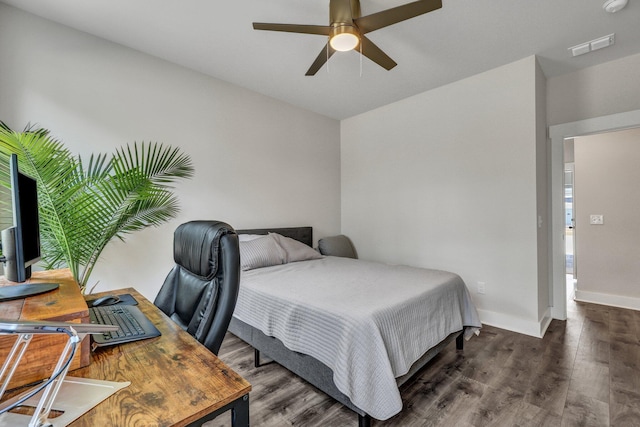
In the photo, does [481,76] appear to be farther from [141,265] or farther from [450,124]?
[141,265]

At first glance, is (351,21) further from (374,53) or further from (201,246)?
(201,246)

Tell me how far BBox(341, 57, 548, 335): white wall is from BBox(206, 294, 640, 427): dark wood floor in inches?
19.0

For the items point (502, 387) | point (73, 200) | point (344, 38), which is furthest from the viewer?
point (502, 387)

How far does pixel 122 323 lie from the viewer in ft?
3.67

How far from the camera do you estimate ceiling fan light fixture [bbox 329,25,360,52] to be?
64.4 inches

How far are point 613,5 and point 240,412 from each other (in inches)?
125

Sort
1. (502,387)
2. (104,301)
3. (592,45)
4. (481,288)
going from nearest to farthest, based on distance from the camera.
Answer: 1. (104,301)
2. (502,387)
3. (592,45)
4. (481,288)

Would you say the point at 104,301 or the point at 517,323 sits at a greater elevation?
the point at 104,301

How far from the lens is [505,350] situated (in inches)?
96.4

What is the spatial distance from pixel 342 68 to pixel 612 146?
346cm

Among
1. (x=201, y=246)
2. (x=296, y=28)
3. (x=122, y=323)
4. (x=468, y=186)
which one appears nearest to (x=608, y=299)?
(x=468, y=186)

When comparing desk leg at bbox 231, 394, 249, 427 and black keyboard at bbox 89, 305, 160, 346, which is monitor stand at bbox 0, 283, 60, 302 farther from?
desk leg at bbox 231, 394, 249, 427

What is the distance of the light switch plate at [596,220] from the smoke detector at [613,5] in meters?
2.62

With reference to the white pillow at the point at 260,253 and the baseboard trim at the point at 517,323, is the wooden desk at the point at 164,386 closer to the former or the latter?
the white pillow at the point at 260,253
